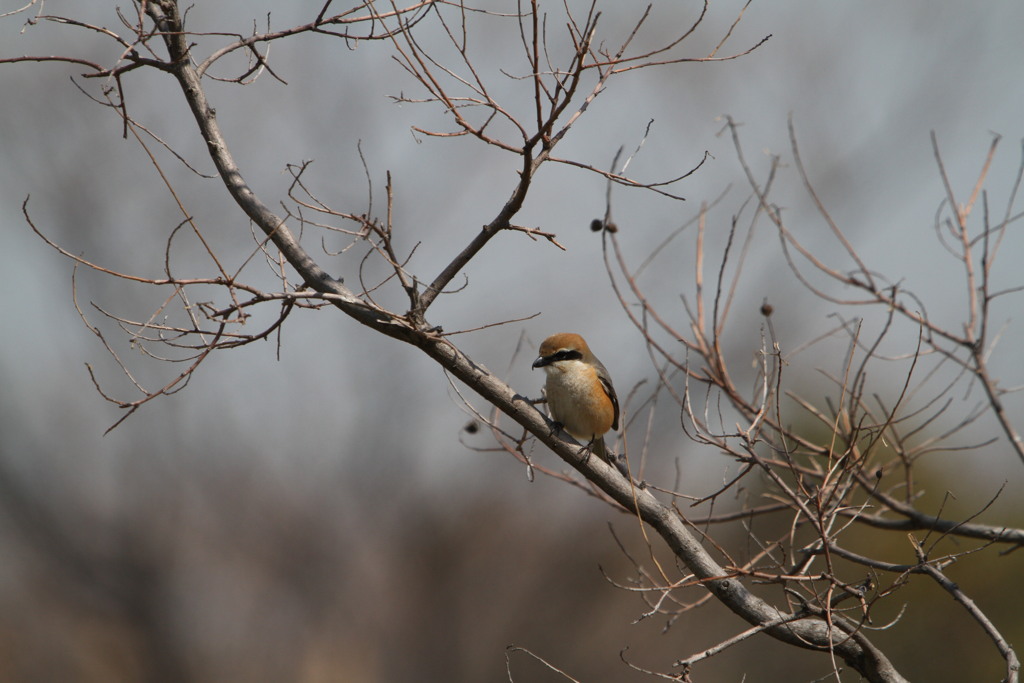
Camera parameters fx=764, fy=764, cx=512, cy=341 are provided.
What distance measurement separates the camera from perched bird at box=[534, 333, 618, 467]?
14.1ft

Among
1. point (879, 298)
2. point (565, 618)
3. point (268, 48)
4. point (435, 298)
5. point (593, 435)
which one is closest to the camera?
point (435, 298)

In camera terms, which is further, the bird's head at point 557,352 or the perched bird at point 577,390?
the bird's head at point 557,352

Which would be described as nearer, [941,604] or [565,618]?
[941,604]

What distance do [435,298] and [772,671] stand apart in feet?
33.7

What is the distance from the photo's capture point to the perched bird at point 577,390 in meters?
4.30

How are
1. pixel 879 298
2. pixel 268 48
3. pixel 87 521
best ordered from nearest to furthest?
pixel 268 48, pixel 879 298, pixel 87 521

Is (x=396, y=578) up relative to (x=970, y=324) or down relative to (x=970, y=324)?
up

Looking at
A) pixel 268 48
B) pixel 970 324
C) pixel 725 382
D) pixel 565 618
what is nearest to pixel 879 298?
pixel 970 324

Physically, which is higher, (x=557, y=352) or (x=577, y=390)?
(x=557, y=352)

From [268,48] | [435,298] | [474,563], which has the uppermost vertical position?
[474,563]

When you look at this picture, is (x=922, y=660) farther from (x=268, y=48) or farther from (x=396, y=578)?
(x=268, y=48)

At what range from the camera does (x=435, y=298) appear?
2686 mm

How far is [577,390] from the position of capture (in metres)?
4.39

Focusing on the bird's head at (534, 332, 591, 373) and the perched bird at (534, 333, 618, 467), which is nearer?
the perched bird at (534, 333, 618, 467)
